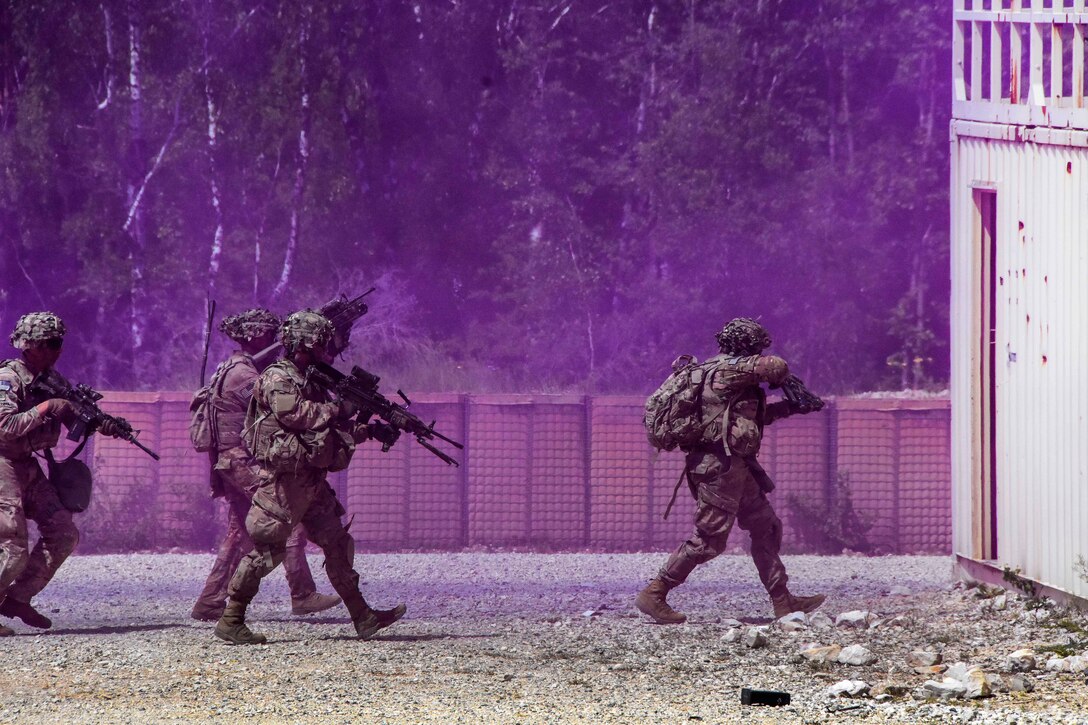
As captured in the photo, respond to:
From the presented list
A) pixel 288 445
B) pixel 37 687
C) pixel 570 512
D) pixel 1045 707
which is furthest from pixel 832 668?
pixel 570 512

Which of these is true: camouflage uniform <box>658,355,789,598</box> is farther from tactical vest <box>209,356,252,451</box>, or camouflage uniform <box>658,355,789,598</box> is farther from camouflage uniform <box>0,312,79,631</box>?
camouflage uniform <box>0,312,79,631</box>

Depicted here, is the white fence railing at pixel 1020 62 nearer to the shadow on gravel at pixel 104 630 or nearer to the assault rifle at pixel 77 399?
the assault rifle at pixel 77 399

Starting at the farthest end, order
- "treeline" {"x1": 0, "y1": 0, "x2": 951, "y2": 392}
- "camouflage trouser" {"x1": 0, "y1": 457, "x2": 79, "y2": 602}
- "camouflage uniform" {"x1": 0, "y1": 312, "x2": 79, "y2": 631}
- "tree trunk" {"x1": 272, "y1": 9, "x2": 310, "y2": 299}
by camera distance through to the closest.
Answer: "tree trunk" {"x1": 272, "y1": 9, "x2": 310, "y2": 299} → "treeline" {"x1": 0, "y1": 0, "x2": 951, "y2": 392} → "camouflage trouser" {"x1": 0, "y1": 457, "x2": 79, "y2": 602} → "camouflage uniform" {"x1": 0, "y1": 312, "x2": 79, "y2": 631}

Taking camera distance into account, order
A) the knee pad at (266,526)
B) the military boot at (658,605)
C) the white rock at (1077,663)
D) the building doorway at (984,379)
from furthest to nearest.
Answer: the building doorway at (984,379) < the military boot at (658,605) < the knee pad at (266,526) < the white rock at (1077,663)

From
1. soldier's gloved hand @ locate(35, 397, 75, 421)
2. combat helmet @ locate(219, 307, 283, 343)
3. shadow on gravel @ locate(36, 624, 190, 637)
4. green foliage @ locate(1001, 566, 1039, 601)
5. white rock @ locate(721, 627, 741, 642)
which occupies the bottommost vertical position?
shadow on gravel @ locate(36, 624, 190, 637)

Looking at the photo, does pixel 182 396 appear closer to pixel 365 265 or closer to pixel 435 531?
pixel 435 531

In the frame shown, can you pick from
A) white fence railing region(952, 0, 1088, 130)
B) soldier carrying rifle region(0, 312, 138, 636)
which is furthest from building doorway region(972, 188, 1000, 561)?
soldier carrying rifle region(0, 312, 138, 636)

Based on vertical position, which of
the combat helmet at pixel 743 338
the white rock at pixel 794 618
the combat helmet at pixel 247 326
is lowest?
the white rock at pixel 794 618

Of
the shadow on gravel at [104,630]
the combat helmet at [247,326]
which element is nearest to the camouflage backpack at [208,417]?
the combat helmet at [247,326]

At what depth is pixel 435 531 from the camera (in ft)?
41.9

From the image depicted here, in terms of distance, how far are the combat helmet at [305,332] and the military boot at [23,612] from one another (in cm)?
228

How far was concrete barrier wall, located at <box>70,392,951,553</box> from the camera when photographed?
1262 centimetres

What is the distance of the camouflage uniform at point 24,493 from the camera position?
26.5ft

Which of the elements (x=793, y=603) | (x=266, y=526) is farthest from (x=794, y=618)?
(x=266, y=526)
